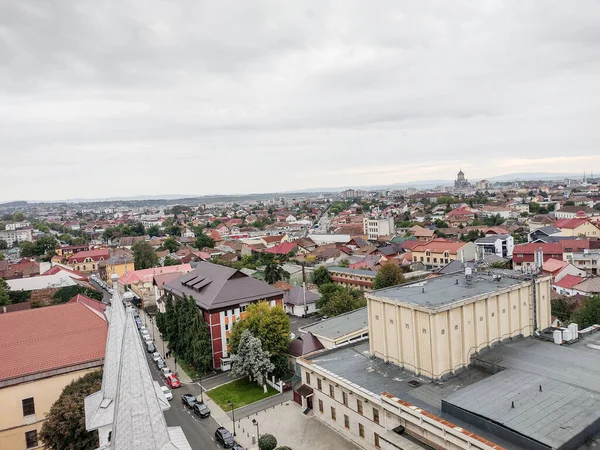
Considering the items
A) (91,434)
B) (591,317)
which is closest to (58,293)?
(91,434)

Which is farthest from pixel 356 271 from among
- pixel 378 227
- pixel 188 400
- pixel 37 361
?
pixel 378 227

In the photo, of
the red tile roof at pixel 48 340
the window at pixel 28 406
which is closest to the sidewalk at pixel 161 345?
the red tile roof at pixel 48 340

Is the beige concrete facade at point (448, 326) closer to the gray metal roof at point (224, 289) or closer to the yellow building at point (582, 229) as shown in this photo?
the gray metal roof at point (224, 289)

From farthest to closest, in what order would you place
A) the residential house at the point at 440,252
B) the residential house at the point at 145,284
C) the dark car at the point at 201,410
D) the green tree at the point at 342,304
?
the residential house at the point at 440,252, the residential house at the point at 145,284, the green tree at the point at 342,304, the dark car at the point at 201,410

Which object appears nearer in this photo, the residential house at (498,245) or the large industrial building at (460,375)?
the large industrial building at (460,375)

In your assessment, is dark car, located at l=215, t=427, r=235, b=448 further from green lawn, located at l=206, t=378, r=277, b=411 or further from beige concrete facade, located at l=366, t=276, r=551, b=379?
beige concrete facade, located at l=366, t=276, r=551, b=379

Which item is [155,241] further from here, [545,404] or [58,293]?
[545,404]
